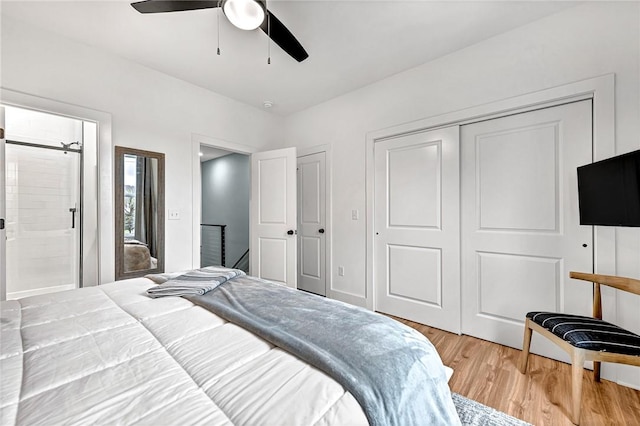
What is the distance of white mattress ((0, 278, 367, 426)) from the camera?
0.62 metres

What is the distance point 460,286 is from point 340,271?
1.36 m

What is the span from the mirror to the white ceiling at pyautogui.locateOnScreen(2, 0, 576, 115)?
96cm

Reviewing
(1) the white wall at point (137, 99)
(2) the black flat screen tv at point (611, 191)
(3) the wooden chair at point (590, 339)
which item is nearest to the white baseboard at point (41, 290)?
(1) the white wall at point (137, 99)

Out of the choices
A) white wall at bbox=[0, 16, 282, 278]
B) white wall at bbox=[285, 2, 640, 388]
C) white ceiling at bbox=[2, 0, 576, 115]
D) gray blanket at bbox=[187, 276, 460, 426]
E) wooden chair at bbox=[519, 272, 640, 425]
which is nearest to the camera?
gray blanket at bbox=[187, 276, 460, 426]

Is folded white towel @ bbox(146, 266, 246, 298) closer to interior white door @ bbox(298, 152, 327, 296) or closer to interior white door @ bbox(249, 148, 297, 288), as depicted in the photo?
interior white door @ bbox(249, 148, 297, 288)

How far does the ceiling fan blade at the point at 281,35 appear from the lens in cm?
165

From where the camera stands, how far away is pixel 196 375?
2.56 ft

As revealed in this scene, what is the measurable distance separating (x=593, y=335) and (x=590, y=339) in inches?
1.9

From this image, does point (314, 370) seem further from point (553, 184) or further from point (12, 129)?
point (12, 129)

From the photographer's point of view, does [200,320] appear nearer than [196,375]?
No

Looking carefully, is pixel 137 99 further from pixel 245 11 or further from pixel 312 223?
pixel 312 223

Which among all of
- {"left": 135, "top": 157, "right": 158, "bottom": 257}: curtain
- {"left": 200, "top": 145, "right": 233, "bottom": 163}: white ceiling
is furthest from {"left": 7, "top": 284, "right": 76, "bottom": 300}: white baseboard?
{"left": 200, "top": 145, "right": 233, "bottom": 163}: white ceiling

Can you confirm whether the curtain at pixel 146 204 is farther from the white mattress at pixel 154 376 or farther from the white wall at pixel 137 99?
the white mattress at pixel 154 376

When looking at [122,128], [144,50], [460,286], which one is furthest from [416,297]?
[144,50]
